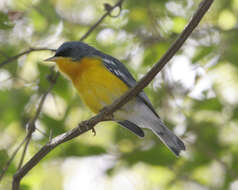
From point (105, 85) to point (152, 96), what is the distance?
5.21 feet

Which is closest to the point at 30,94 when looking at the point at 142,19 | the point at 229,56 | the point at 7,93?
the point at 7,93

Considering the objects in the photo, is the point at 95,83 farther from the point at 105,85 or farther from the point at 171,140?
the point at 171,140

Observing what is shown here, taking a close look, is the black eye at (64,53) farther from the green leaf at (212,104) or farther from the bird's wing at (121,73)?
the green leaf at (212,104)

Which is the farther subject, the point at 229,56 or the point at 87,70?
the point at 229,56

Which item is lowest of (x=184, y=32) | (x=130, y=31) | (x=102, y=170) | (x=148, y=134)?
(x=102, y=170)

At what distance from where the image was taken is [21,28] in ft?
18.2

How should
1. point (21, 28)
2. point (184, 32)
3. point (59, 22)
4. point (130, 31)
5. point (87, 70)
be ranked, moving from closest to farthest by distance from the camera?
1. point (184, 32)
2. point (87, 70)
3. point (59, 22)
4. point (21, 28)
5. point (130, 31)

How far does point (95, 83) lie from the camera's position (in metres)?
4.18

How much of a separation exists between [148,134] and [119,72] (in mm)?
1688

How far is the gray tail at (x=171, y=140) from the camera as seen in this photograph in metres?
4.43

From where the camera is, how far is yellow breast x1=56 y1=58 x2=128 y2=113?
4180 mm

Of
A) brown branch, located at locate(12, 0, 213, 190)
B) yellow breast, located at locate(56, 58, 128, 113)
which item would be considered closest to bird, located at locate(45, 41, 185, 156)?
yellow breast, located at locate(56, 58, 128, 113)

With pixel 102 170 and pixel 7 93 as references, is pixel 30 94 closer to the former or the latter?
pixel 7 93

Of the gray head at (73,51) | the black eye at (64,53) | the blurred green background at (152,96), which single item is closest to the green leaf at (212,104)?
the blurred green background at (152,96)
